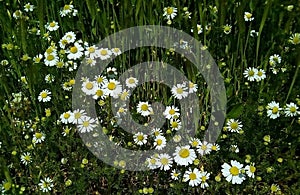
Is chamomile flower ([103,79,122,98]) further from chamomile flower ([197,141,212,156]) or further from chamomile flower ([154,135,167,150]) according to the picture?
chamomile flower ([197,141,212,156])

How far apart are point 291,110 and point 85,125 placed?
0.72 m

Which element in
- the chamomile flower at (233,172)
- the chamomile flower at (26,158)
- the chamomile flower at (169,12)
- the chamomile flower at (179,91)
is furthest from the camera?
the chamomile flower at (169,12)

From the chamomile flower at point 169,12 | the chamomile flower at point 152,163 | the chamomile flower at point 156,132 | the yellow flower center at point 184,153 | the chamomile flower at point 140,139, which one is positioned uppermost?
the chamomile flower at point 169,12

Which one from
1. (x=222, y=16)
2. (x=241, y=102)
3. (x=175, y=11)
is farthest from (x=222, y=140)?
(x=175, y=11)

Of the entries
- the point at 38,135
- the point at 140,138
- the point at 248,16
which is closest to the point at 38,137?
the point at 38,135

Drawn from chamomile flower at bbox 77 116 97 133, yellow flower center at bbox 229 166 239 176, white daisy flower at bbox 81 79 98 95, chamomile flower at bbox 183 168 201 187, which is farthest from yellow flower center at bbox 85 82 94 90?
yellow flower center at bbox 229 166 239 176

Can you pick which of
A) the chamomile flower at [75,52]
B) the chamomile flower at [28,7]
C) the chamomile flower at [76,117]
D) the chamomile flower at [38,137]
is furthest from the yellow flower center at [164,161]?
the chamomile flower at [28,7]

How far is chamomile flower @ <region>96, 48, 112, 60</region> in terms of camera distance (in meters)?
1.84

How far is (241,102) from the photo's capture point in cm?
184

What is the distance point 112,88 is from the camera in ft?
5.78

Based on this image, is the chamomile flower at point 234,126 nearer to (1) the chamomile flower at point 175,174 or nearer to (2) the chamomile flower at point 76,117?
(1) the chamomile flower at point 175,174

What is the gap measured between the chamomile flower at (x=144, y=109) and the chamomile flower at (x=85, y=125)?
175mm

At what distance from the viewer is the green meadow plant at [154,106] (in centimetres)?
164

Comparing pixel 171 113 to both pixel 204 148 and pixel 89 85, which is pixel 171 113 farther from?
pixel 89 85
